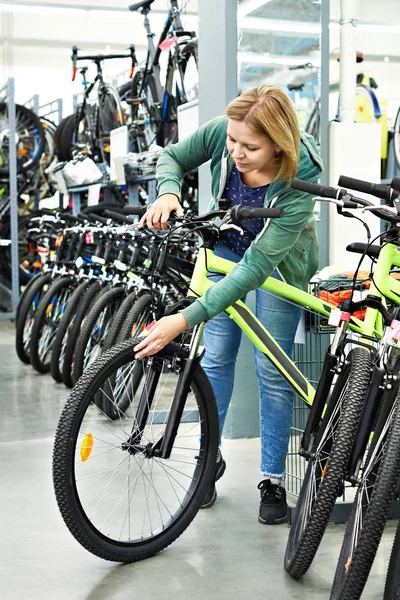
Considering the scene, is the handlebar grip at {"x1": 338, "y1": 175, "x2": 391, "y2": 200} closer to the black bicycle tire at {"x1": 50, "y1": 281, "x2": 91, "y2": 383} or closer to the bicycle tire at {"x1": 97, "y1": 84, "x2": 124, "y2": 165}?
the black bicycle tire at {"x1": 50, "y1": 281, "x2": 91, "y2": 383}

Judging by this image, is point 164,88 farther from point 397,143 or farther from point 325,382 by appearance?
point 325,382

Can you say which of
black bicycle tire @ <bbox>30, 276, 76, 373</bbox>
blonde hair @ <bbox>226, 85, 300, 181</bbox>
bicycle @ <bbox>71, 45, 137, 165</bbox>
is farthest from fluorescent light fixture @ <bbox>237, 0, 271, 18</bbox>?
bicycle @ <bbox>71, 45, 137, 165</bbox>

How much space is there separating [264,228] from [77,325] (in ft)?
9.60

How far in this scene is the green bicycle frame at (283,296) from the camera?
8.79 ft

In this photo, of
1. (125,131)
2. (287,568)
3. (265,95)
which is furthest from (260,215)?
(125,131)

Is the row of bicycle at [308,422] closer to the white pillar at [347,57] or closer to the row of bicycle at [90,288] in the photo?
the row of bicycle at [90,288]

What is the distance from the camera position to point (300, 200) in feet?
8.76

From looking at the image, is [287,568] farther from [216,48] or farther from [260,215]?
[216,48]

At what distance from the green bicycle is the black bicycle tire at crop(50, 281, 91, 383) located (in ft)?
8.58

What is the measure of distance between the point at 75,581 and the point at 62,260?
399 cm

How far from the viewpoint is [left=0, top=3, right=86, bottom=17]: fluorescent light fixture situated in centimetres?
1320

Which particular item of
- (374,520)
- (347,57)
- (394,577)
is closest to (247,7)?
(347,57)

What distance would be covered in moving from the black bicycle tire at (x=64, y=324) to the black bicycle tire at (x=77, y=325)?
0.09 meters

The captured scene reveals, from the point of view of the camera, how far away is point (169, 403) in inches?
105
